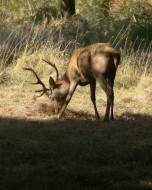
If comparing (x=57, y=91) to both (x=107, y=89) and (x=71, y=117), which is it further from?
(x=107, y=89)

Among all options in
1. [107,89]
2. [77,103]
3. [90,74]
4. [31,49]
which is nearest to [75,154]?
[107,89]

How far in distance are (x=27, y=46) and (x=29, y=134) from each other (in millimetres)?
5660

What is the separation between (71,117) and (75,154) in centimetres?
285

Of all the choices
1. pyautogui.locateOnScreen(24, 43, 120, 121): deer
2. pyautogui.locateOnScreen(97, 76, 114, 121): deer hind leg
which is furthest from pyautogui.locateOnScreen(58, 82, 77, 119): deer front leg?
pyautogui.locateOnScreen(97, 76, 114, 121): deer hind leg

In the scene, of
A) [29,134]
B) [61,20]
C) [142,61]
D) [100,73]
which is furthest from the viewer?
[61,20]

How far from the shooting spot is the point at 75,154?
7605mm

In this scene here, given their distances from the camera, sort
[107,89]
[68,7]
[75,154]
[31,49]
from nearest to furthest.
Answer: [75,154] < [107,89] < [31,49] < [68,7]

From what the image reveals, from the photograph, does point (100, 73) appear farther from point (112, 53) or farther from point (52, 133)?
point (52, 133)

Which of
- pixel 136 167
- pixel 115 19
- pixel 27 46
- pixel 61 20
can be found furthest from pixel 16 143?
pixel 115 19

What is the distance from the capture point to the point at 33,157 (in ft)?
24.5

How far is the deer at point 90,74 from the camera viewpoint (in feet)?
32.0

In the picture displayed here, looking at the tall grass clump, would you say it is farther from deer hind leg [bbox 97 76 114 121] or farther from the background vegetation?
deer hind leg [bbox 97 76 114 121]

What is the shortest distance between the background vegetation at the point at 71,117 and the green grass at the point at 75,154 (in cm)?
1

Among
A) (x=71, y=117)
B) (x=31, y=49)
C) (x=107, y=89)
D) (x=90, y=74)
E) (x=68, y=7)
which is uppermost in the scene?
(x=90, y=74)
